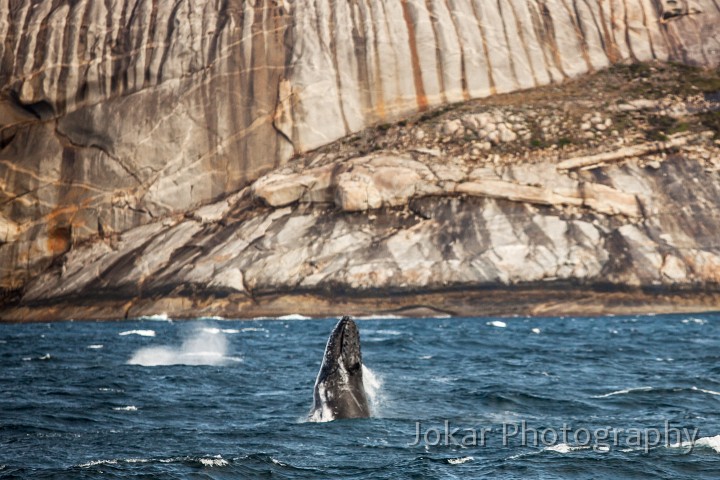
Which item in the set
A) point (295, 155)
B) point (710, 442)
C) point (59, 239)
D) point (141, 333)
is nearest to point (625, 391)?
point (710, 442)

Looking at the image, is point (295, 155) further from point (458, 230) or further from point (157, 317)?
point (157, 317)

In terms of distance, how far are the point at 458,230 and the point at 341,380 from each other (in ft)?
173

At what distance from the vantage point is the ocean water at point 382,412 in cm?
1709

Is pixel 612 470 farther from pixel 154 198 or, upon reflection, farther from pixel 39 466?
pixel 154 198

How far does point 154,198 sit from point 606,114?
36.9 meters

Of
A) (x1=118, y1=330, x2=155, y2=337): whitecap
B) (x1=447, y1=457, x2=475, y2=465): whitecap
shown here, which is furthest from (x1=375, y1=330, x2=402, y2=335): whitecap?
(x1=447, y1=457, x2=475, y2=465): whitecap

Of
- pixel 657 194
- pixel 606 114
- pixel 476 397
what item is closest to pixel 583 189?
pixel 657 194

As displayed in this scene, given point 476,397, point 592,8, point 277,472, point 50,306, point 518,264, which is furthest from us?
point 592,8

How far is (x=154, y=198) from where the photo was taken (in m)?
85.4

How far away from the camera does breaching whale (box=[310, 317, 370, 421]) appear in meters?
19.9

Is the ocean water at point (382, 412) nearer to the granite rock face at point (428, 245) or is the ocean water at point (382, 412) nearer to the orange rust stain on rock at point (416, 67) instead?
the granite rock face at point (428, 245)

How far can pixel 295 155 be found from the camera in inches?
3327

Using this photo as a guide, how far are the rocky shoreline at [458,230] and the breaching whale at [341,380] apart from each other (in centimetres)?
4871

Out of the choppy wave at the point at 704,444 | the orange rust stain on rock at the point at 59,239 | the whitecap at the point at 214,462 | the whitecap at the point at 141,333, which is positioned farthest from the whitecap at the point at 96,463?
the orange rust stain on rock at the point at 59,239
